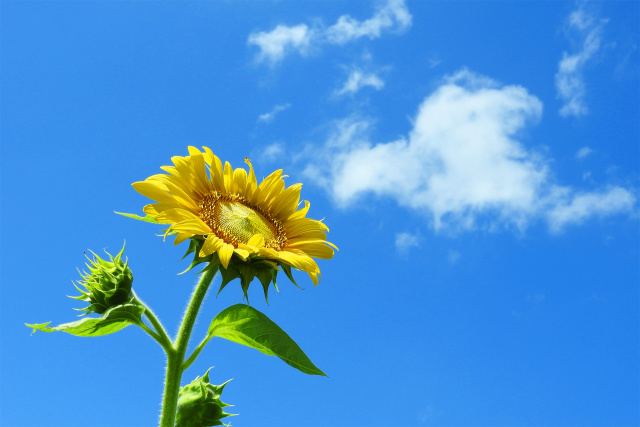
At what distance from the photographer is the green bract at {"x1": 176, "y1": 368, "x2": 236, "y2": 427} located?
3.84m

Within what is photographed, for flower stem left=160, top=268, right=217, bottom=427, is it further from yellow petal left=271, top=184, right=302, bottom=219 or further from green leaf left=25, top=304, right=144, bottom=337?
yellow petal left=271, top=184, right=302, bottom=219

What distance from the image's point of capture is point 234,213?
401 centimetres

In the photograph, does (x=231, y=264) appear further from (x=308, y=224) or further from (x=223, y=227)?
(x=308, y=224)

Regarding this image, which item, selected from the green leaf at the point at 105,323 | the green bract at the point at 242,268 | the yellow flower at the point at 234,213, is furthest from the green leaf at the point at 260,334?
the green leaf at the point at 105,323

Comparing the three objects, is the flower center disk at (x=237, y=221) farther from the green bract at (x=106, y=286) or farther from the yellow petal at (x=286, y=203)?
the green bract at (x=106, y=286)

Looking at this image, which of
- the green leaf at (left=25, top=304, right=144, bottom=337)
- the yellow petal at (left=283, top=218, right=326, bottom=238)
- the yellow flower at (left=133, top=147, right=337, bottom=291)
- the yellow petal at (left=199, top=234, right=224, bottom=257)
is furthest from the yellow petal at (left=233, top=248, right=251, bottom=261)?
the yellow petal at (left=283, top=218, right=326, bottom=238)

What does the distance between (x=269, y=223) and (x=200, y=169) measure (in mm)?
624

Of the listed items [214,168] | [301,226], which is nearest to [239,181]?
[214,168]

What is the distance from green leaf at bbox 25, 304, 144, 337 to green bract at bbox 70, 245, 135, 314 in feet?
0.30

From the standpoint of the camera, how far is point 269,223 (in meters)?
4.23

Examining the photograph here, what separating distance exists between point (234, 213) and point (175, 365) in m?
1.06

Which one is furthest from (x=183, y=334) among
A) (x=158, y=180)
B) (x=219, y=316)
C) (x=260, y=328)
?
(x=158, y=180)

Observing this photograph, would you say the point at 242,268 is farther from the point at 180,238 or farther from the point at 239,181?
the point at 239,181

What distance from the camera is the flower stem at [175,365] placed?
11.9 ft
